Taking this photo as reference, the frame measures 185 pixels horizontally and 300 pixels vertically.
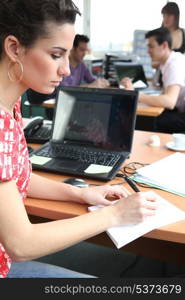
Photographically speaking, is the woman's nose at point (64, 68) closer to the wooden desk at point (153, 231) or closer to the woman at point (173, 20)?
the wooden desk at point (153, 231)

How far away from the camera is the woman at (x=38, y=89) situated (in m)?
0.73

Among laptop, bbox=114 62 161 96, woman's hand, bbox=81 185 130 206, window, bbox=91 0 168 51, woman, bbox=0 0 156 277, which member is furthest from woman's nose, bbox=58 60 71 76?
window, bbox=91 0 168 51

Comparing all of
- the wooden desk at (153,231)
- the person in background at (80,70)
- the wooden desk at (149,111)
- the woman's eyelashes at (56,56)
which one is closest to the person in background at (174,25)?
the person in background at (80,70)

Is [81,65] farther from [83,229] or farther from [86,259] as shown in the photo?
[83,229]

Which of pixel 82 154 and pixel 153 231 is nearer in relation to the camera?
pixel 153 231

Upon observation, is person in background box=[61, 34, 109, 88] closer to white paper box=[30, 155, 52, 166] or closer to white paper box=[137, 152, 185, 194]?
white paper box=[30, 155, 52, 166]

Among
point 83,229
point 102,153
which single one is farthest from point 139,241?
point 83,229

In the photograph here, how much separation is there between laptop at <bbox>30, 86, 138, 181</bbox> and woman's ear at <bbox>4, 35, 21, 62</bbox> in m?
0.54

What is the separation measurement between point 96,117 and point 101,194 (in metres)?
0.44

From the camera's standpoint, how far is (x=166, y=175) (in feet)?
3.79

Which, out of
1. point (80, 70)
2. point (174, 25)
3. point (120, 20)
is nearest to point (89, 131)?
point (80, 70)

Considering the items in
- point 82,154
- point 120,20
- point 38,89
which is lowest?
point 82,154

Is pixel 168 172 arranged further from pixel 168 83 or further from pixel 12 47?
pixel 168 83

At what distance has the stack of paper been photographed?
108cm
